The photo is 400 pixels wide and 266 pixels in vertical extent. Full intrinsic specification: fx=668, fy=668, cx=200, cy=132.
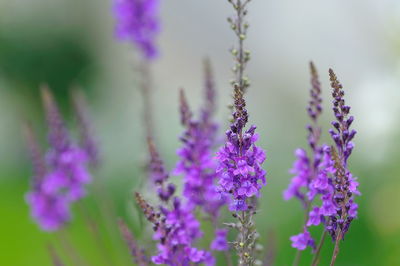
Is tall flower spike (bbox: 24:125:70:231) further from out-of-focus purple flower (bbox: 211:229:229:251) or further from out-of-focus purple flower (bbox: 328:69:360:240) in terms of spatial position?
out-of-focus purple flower (bbox: 328:69:360:240)

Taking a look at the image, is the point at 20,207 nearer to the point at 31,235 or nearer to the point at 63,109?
the point at 31,235

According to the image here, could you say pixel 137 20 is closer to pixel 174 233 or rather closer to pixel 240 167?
pixel 174 233

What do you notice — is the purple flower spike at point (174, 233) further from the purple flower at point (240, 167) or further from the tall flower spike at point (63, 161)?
the tall flower spike at point (63, 161)

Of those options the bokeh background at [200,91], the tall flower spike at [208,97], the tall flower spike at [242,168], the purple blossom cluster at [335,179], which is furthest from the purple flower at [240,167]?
the bokeh background at [200,91]

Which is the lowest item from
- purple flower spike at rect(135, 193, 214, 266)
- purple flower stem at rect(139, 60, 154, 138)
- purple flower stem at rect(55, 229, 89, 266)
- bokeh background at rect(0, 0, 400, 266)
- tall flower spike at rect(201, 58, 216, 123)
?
purple flower spike at rect(135, 193, 214, 266)

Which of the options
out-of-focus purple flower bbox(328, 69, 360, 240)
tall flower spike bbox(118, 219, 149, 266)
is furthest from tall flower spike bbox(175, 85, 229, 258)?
out-of-focus purple flower bbox(328, 69, 360, 240)
